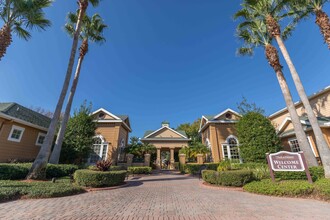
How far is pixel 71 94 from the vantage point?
1509 cm

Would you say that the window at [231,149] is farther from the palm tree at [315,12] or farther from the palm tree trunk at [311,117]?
the palm tree at [315,12]

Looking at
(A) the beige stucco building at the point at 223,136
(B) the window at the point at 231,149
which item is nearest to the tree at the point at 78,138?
(A) the beige stucco building at the point at 223,136

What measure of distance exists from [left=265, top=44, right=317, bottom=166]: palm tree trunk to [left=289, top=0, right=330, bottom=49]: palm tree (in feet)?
9.54

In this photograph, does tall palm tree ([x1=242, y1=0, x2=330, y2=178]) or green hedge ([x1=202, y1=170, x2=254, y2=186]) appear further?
tall palm tree ([x1=242, y1=0, x2=330, y2=178])

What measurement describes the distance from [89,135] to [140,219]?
557 inches

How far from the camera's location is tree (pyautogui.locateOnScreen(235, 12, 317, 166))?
37.9 ft

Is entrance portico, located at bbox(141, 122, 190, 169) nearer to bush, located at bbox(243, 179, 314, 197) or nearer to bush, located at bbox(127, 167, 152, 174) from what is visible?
bush, located at bbox(127, 167, 152, 174)

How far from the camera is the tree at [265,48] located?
11.5 metres

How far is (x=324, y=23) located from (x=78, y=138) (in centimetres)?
2171

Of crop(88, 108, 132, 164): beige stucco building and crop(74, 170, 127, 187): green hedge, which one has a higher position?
crop(88, 108, 132, 164): beige stucco building

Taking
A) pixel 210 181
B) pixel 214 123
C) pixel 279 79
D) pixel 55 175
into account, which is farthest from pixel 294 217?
pixel 214 123

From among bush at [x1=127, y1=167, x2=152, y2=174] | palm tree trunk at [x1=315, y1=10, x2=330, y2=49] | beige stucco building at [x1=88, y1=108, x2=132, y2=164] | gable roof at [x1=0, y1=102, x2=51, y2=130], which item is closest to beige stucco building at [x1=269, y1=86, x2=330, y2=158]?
palm tree trunk at [x1=315, y1=10, x2=330, y2=49]

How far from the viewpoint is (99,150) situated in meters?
19.6

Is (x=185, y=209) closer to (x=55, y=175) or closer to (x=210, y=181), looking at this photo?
(x=210, y=181)
